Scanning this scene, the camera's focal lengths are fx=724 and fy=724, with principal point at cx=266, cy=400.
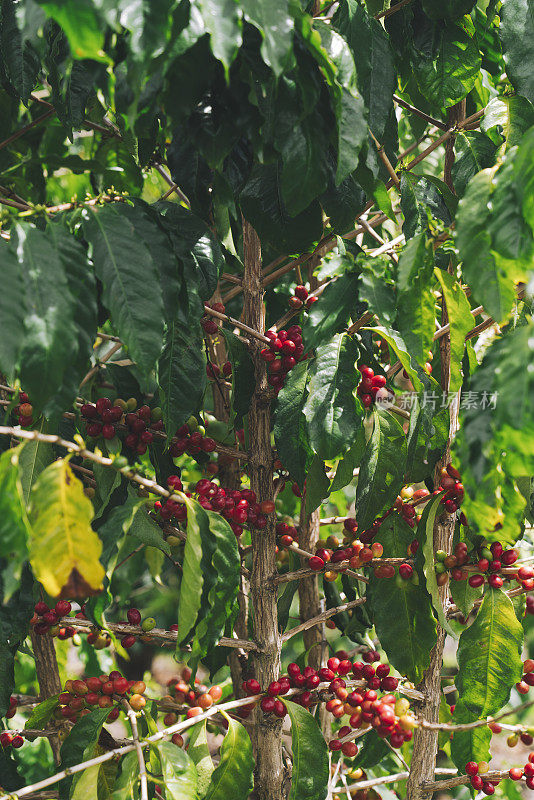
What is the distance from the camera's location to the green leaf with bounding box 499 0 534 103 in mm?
871

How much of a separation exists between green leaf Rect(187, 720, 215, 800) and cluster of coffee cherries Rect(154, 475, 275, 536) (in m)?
0.29

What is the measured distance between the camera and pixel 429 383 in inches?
36.0

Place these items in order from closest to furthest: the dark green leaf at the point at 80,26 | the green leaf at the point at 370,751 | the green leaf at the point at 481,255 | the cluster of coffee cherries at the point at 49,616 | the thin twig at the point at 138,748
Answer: the dark green leaf at the point at 80,26
the green leaf at the point at 481,255
the thin twig at the point at 138,748
the cluster of coffee cherries at the point at 49,616
the green leaf at the point at 370,751

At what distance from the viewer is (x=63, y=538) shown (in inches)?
24.3

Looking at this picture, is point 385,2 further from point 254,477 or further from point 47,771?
point 47,771

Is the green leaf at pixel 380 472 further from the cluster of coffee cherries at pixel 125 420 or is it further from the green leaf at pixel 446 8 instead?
the green leaf at pixel 446 8

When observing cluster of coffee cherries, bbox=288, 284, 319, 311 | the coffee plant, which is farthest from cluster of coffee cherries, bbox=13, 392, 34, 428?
cluster of coffee cherries, bbox=288, 284, 319, 311

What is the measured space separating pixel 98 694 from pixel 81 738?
9 centimetres

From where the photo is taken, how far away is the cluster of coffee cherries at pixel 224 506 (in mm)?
983

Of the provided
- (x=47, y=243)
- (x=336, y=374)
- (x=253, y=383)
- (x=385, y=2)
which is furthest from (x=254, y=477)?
(x=385, y=2)

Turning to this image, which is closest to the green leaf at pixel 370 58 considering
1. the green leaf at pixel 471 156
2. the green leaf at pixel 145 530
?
the green leaf at pixel 471 156

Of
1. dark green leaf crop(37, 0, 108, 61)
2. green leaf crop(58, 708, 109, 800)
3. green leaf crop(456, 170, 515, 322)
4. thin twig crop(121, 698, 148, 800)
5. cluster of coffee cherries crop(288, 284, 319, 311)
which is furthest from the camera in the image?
cluster of coffee cherries crop(288, 284, 319, 311)

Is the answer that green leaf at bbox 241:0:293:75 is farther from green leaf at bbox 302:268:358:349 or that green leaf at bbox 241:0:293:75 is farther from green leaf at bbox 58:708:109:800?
green leaf at bbox 58:708:109:800

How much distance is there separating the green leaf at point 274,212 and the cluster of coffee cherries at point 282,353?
0.48ft
